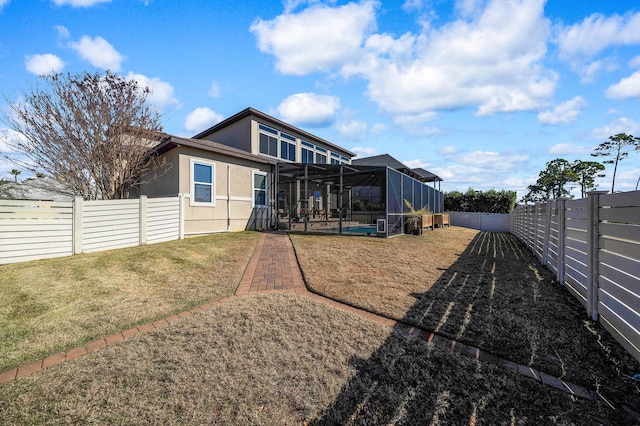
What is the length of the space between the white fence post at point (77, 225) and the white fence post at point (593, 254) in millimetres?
9856

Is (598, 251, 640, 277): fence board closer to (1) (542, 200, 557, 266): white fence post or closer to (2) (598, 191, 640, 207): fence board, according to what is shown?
(2) (598, 191, 640, 207): fence board

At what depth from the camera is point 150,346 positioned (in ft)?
8.66

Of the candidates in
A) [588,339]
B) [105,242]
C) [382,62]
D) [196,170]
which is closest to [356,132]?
[382,62]

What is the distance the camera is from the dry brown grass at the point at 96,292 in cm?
287

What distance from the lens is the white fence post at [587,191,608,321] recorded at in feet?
10.6

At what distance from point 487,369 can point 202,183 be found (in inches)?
415

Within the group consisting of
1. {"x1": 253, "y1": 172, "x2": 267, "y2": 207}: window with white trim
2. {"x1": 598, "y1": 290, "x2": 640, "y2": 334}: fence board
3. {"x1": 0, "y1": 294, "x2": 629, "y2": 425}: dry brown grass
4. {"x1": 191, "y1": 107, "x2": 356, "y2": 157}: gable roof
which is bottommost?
{"x1": 0, "y1": 294, "x2": 629, "y2": 425}: dry brown grass

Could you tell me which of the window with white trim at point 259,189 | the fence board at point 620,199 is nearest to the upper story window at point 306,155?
the window with white trim at point 259,189

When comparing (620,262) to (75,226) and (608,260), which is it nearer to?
(608,260)

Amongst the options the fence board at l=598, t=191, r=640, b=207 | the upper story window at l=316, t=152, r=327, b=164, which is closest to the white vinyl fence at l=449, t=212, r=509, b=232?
the upper story window at l=316, t=152, r=327, b=164

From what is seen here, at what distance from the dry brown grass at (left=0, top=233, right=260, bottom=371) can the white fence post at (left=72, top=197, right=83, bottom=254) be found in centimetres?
36

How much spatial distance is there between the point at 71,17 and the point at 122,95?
7.90ft

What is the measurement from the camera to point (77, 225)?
6379mm

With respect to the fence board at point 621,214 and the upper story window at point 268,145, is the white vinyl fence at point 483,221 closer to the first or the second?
the upper story window at point 268,145
